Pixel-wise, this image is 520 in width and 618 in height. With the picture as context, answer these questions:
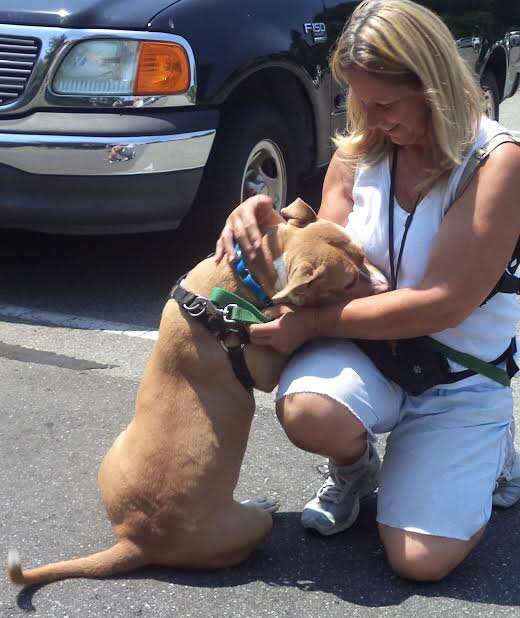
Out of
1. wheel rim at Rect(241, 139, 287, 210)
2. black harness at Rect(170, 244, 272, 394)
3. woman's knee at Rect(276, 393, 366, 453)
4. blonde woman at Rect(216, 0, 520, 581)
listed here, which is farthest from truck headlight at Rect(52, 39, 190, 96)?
woman's knee at Rect(276, 393, 366, 453)

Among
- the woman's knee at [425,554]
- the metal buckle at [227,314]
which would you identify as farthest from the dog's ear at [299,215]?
the woman's knee at [425,554]

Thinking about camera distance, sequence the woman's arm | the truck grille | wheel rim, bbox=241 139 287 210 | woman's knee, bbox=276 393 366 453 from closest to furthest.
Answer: woman's knee, bbox=276 393 366 453 → the woman's arm → the truck grille → wheel rim, bbox=241 139 287 210

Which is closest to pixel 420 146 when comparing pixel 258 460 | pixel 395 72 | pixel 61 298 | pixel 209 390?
pixel 395 72

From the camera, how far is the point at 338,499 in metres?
3.20

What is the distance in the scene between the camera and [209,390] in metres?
2.94

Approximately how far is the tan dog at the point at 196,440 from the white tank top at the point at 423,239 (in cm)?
10

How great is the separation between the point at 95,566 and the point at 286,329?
832mm

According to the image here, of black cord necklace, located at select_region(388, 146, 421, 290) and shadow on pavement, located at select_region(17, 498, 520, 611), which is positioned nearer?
shadow on pavement, located at select_region(17, 498, 520, 611)

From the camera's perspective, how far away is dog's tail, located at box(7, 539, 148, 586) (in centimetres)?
281

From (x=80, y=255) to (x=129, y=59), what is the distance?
144 cm

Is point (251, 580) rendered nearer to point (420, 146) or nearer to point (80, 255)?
point (420, 146)

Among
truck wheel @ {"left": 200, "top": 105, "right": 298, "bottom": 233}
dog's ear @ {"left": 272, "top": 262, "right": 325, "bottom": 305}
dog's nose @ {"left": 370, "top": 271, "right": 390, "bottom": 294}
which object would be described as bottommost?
truck wheel @ {"left": 200, "top": 105, "right": 298, "bottom": 233}

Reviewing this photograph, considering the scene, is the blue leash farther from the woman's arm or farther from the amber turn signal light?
the amber turn signal light

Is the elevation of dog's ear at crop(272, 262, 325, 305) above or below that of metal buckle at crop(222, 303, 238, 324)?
above
